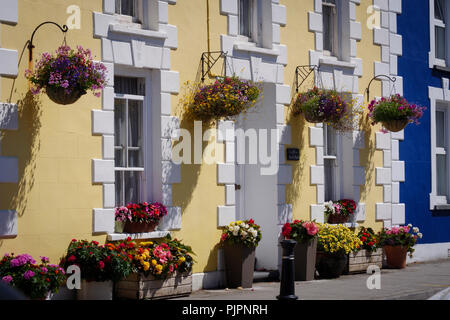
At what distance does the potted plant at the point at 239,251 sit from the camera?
11.6 m

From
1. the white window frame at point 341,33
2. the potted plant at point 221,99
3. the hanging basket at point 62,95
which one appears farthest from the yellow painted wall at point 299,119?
the hanging basket at point 62,95

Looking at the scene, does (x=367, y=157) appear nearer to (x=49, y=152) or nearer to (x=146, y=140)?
(x=146, y=140)

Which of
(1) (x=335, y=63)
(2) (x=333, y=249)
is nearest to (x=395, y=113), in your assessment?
(1) (x=335, y=63)

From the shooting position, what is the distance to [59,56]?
9.15 metres

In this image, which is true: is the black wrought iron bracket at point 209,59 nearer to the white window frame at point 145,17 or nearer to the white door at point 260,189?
the white window frame at point 145,17

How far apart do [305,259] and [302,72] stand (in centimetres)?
322

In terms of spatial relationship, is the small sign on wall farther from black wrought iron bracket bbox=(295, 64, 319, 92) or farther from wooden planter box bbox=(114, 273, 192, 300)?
wooden planter box bbox=(114, 273, 192, 300)

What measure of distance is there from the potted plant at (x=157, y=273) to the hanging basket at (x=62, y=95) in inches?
83.0

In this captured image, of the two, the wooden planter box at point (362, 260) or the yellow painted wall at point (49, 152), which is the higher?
the yellow painted wall at point (49, 152)

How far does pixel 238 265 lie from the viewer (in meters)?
11.6

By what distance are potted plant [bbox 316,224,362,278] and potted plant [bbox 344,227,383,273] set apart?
425mm

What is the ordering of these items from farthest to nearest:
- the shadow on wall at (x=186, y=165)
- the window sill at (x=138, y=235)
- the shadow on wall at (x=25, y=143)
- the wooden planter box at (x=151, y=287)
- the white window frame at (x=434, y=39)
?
the white window frame at (x=434, y=39)
the shadow on wall at (x=186, y=165)
the window sill at (x=138, y=235)
the wooden planter box at (x=151, y=287)
the shadow on wall at (x=25, y=143)
